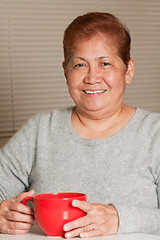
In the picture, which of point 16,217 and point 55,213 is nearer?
point 55,213

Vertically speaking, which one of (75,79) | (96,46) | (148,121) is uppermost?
(96,46)

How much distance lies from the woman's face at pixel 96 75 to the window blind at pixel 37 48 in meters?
1.12

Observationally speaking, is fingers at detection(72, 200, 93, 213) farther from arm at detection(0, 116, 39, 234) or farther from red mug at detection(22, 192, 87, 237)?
arm at detection(0, 116, 39, 234)

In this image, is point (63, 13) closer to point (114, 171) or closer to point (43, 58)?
point (43, 58)

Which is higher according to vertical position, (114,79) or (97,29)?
(97,29)

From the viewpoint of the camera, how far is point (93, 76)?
1437mm

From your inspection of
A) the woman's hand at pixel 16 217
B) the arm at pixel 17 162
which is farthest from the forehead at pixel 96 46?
the woman's hand at pixel 16 217

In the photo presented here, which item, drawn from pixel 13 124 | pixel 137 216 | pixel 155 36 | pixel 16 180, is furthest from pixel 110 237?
pixel 155 36

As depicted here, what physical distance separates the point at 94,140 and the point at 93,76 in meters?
0.21

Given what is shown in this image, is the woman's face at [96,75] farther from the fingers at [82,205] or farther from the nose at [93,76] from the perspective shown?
the fingers at [82,205]

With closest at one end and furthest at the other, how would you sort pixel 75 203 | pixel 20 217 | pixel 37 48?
pixel 75 203, pixel 20 217, pixel 37 48

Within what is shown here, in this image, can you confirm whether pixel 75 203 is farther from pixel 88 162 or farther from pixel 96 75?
pixel 96 75

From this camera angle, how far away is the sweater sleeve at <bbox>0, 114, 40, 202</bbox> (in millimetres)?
1525

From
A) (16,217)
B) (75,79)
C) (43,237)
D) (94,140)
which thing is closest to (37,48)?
(75,79)
